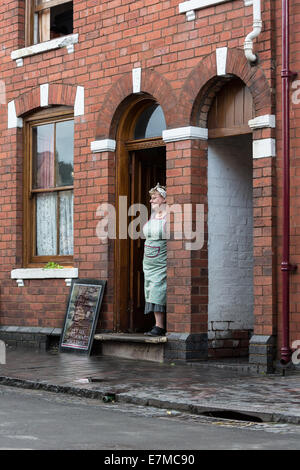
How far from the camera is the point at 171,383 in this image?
1043cm

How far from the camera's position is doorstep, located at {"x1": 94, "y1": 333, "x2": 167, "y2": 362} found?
12.8m

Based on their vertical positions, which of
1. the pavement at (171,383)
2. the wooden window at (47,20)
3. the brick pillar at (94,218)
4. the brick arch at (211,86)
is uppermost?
the wooden window at (47,20)

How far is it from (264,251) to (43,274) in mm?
4606

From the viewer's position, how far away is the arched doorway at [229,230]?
12.7 m

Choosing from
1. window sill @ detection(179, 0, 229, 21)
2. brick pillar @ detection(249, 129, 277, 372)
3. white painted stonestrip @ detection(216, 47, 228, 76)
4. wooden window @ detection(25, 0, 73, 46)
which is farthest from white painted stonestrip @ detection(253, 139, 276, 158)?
wooden window @ detection(25, 0, 73, 46)

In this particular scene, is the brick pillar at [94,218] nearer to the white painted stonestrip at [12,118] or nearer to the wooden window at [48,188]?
the wooden window at [48,188]

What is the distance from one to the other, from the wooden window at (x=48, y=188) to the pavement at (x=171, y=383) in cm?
234

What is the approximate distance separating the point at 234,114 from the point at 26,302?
509 cm

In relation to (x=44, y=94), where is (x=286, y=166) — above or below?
below

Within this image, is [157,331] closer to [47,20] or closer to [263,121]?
[263,121]

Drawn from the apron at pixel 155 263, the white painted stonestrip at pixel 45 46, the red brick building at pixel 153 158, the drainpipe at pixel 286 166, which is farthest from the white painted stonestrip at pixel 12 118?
the drainpipe at pixel 286 166

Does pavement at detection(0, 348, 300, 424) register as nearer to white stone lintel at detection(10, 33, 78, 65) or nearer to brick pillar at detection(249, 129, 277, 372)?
brick pillar at detection(249, 129, 277, 372)

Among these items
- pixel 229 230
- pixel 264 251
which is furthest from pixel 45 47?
pixel 264 251
